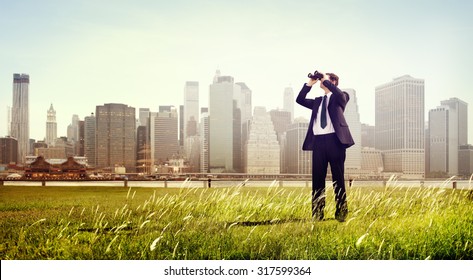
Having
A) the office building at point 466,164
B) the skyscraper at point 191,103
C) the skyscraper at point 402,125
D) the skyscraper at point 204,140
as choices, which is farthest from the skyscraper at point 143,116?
the office building at point 466,164

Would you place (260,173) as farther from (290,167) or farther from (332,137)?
(332,137)

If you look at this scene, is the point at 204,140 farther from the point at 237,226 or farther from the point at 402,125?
the point at 402,125

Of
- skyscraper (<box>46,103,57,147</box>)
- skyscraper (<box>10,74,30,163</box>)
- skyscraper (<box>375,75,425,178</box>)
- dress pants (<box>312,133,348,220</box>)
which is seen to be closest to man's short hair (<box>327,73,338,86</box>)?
dress pants (<box>312,133,348,220</box>)

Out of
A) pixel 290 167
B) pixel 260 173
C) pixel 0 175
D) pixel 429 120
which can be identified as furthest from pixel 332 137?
pixel 0 175

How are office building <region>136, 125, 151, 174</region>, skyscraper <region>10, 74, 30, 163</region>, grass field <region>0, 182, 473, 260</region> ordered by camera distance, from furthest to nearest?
office building <region>136, 125, 151, 174</region> → skyscraper <region>10, 74, 30, 163</region> → grass field <region>0, 182, 473, 260</region>

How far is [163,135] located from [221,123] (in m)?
0.78

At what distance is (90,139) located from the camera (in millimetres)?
5488

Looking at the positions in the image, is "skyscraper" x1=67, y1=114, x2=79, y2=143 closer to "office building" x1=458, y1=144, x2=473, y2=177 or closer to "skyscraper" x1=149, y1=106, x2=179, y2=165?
"skyscraper" x1=149, y1=106, x2=179, y2=165

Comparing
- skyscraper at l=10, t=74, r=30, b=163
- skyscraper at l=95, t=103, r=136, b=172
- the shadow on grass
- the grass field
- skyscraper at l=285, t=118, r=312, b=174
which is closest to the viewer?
the grass field

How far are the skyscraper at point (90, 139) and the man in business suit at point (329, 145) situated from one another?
2648 mm

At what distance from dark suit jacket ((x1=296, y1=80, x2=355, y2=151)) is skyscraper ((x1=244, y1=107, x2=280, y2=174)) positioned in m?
0.65

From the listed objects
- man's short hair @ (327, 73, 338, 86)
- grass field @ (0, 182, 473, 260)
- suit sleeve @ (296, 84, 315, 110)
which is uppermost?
man's short hair @ (327, 73, 338, 86)

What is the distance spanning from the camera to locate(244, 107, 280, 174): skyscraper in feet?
18.0
